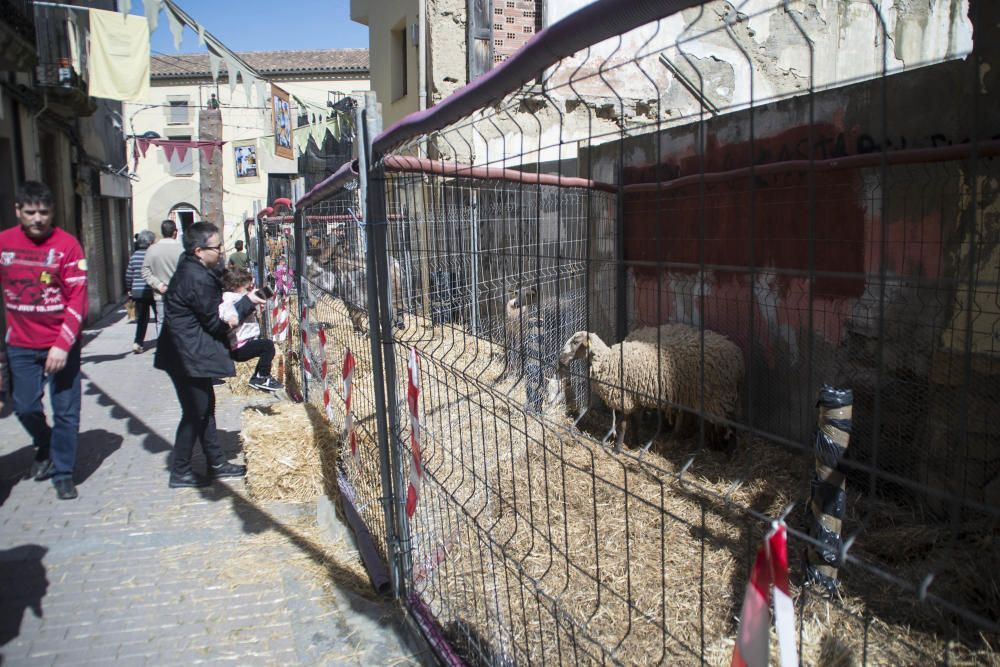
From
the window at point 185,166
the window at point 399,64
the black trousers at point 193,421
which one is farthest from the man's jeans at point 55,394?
the window at point 185,166

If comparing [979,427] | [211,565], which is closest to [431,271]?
[211,565]

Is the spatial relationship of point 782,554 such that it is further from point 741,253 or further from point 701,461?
point 741,253

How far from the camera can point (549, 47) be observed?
1.66 metres

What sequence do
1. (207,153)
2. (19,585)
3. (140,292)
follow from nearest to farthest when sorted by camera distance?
(19,585), (140,292), (207,153)

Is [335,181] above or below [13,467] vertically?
above

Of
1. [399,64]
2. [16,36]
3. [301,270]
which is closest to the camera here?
[301,270]

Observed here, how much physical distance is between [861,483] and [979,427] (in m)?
0.72

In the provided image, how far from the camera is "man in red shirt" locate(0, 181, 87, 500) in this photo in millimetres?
4500

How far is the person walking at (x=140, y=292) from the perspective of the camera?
32.6 feet

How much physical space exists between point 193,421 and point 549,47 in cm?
419

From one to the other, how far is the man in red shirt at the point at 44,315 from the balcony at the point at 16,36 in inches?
247

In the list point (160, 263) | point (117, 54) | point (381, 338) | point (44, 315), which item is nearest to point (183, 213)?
point (117, 54)

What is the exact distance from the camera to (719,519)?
3.84m

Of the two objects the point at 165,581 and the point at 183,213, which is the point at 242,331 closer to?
the point at 165,581
